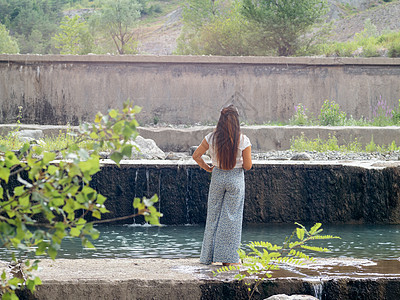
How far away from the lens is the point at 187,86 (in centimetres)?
1762

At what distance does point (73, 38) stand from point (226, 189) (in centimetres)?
4042

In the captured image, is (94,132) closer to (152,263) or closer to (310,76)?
(152,263)

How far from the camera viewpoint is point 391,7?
53594 millimetres

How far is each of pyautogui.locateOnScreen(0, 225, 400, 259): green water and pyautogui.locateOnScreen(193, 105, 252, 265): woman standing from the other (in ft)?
5.54

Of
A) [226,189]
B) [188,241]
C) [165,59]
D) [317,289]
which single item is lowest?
[188,241]

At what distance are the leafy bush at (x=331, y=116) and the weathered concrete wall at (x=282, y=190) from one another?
6186 mm

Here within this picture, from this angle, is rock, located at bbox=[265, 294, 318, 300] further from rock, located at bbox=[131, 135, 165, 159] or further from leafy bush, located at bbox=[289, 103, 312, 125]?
leafy bush, located at bbox=[289, 103, 312, 125]

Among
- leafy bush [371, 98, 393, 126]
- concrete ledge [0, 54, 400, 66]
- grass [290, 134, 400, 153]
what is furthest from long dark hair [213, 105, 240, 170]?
leafy bush [371, 98, 393, 126]

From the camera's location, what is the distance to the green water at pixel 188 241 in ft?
23.8

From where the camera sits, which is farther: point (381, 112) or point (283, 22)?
point (283, 22)

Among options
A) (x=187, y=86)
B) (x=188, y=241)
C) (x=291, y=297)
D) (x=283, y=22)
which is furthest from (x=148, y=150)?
(x=283, y=22)

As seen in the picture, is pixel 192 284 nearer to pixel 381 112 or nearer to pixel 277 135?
pixel 277 135

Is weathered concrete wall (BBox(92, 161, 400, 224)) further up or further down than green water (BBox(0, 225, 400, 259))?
further up

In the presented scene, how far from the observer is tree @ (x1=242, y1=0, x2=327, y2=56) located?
86.6 feet
